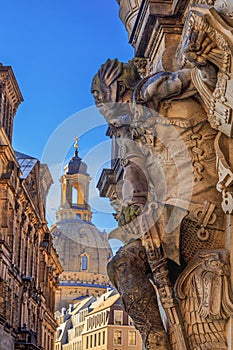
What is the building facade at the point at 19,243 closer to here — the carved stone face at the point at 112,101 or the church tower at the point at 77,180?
the church tower at the point at 77,180

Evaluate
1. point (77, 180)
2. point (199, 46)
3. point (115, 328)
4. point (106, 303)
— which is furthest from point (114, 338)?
point (199, 46)

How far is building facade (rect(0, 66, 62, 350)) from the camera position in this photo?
4203cm

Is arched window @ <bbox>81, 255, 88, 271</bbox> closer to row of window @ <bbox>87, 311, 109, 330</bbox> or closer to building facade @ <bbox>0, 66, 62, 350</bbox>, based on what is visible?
row of window @ <bbox>87, 311, 109, 330</bbox>

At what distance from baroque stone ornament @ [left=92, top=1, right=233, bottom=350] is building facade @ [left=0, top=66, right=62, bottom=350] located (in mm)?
25364

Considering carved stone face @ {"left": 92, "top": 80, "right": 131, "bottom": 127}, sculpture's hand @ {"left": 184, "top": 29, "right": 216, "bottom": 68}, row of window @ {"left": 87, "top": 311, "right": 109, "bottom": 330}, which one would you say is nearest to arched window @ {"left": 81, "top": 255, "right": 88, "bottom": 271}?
row of window @ {"left": 87, "top": 311, "right": 109, "bottom": 330}

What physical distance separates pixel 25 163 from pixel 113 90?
48.1 meters

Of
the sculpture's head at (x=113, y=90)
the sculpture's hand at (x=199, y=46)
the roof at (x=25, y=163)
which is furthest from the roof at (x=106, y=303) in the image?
the sculpture's hand at (x=199, y=46)

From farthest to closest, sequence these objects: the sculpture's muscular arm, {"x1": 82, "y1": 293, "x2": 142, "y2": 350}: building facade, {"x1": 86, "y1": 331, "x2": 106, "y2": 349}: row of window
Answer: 1. {"x1": 86, "y1": 331, "x2": 106, "y2": 349}: row of window
2. {"x1": 82, "y1": 293, "x2": 142, "y2": 350}: building facade
3. the sculpture's muscular arm

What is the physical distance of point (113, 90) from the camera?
333 inches

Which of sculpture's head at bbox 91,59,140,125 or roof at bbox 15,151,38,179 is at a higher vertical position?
roof at bbox 15,151,38,179

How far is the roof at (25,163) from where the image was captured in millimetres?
53281

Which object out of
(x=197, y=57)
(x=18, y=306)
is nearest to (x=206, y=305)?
(x=197, y=57)

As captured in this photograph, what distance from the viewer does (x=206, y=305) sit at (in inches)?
273

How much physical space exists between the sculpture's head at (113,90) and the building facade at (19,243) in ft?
80.5
